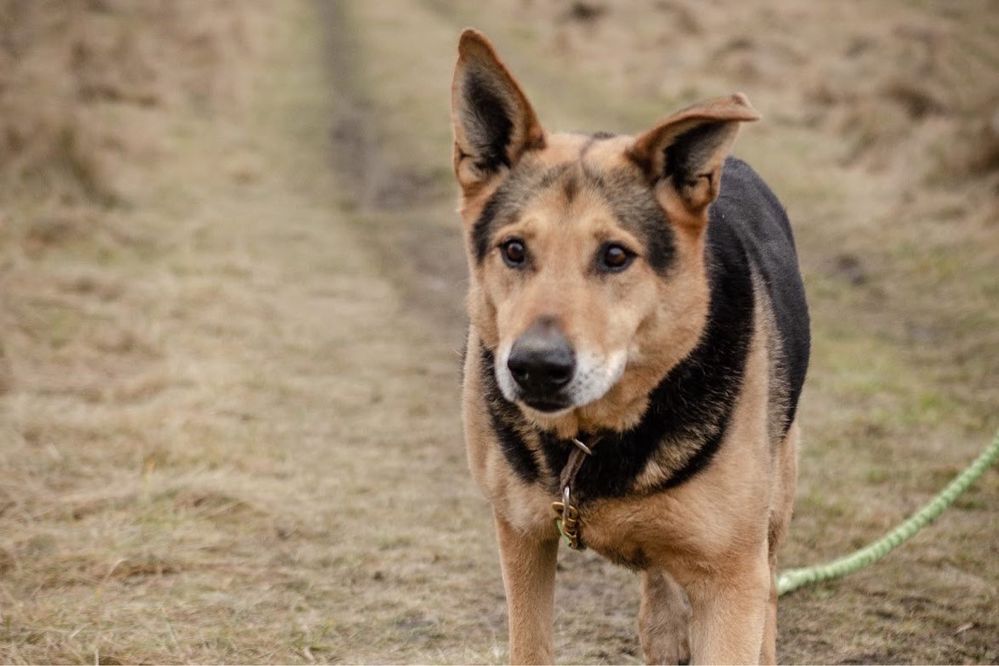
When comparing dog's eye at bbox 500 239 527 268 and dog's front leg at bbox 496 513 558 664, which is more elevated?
dog's eye at bbox 500 239 527 268

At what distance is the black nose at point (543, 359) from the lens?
2863 millimetres

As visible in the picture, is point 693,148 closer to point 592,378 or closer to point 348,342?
point 592,378

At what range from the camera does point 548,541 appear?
11.3 ft

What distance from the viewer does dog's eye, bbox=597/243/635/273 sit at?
315cm

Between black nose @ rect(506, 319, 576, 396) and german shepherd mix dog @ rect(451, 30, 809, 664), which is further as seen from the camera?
german shepherd mix dog @ rect(451, 30, 809, 664)

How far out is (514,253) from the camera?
10.5ft

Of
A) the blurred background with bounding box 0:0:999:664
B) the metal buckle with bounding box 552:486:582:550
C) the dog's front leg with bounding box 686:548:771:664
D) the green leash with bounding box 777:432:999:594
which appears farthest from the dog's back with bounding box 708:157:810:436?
the blurred background with bounding box 0:0:999:664

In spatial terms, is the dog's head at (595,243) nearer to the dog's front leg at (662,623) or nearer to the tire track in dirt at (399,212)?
the dog's front leg at (662,623)

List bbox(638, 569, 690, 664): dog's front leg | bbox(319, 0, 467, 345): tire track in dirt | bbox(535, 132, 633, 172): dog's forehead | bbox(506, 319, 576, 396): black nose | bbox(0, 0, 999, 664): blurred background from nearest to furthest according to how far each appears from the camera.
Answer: bbox(506, 319, 576, 396): black nose → bbox(535, 132, 633, 172): dog's forehead → bbox(638, 569, 690, 664): dog's front leg → bbox(0, 0, 999, 664): blurred background → bbox(319, 0, 467, 345): tire track in dirt

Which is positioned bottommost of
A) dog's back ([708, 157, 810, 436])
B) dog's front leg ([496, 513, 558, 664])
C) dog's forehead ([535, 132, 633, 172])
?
dog's front leg ([496, 513, 558, 664])

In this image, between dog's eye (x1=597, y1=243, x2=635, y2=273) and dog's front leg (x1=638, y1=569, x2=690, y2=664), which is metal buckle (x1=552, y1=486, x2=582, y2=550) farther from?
dog's front leg (x1=638, y1=569, x2=690, y2=664)

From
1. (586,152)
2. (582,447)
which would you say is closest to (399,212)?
(586,152)

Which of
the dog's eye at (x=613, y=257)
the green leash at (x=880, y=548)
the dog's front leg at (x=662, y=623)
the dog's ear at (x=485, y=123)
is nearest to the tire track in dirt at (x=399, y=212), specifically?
the green leash at (x=880, y=548)

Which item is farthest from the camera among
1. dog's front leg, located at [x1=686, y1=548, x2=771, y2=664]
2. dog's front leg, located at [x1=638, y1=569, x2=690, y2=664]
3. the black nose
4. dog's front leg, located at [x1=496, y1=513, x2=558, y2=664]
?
dog's front leg, located at [x1=638, y1=569, x2=690, y2=664]
